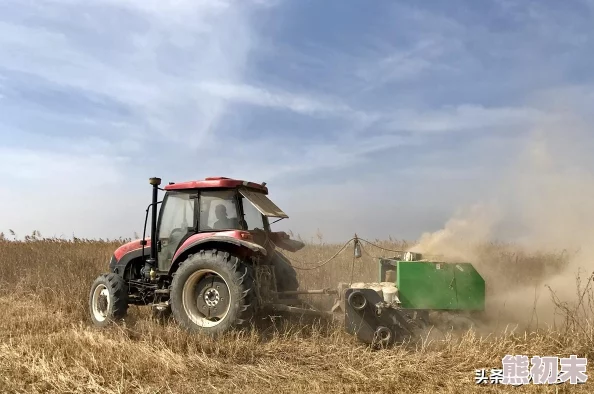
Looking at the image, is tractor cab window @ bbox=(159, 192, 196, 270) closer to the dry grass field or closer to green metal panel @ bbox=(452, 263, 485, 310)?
the dry grass field

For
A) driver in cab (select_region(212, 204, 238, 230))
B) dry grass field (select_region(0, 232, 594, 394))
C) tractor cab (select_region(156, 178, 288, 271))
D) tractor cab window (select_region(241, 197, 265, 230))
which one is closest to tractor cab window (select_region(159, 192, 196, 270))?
tractor cab (select_region(156, 178, 288, 271))

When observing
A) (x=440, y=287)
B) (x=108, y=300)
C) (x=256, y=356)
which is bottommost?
(x=256, y=356)

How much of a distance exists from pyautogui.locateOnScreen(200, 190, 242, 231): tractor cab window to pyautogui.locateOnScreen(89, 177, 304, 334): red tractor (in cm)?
1

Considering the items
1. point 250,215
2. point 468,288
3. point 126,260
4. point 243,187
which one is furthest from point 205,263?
point 468,288

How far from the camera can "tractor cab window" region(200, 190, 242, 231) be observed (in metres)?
6.44

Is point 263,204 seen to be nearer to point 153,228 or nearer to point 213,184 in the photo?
point 213,184

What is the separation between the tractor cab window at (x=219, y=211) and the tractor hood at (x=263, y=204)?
20 cm

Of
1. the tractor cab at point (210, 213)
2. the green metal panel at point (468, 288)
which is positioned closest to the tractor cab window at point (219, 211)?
the tractor cab at point (210, 213)

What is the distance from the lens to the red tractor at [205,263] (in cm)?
576

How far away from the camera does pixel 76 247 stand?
14219 millimetres

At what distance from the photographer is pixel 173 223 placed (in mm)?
6879

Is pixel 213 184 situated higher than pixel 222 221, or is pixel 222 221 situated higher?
pixel 213 184

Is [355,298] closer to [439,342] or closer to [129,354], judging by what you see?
[439,342]

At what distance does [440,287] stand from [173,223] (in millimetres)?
3767
